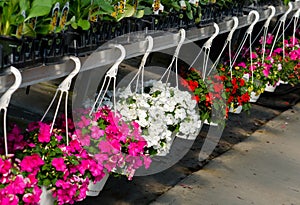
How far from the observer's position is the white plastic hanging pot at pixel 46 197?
2297mm

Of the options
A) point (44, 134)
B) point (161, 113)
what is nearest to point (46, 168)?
point (44, 134)

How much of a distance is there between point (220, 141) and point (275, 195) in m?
0.94

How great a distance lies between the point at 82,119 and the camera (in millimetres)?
2645

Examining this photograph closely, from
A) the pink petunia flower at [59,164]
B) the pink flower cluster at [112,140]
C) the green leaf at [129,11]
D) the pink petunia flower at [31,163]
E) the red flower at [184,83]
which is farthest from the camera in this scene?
the red flower at [184,83]

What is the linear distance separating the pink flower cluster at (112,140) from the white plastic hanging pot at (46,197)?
0.26 meters

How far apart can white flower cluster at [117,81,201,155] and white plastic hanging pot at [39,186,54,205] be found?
2.08 feet

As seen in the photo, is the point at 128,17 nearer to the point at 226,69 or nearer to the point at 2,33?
the point at 2,33

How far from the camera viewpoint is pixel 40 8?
2.22 meters

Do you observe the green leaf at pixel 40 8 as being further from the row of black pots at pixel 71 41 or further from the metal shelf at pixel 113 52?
the metal shelf at pixel 113 52

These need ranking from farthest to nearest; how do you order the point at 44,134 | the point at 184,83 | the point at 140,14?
the point at 184,83
the point at 140,14
the point at 44,134

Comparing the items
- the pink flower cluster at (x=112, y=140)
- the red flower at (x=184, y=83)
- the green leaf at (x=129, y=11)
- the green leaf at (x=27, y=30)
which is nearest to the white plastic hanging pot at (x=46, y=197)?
the pink flower cluster at (x=112, y=140)

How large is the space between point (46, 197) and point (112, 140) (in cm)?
40

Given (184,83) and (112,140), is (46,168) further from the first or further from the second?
(184,83)

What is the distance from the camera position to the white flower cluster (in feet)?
9.41
